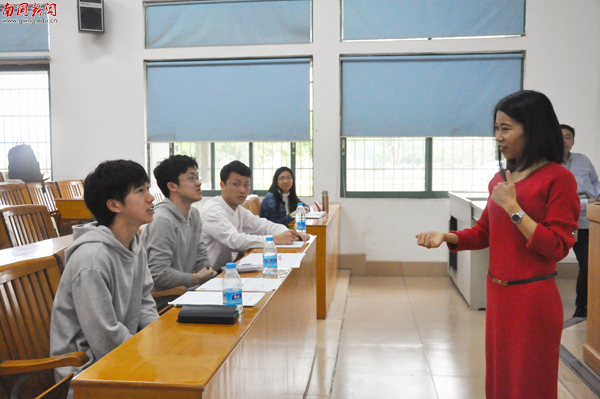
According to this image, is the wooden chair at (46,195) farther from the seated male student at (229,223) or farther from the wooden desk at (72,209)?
the seated male student at (229,223)

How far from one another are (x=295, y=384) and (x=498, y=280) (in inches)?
41.9

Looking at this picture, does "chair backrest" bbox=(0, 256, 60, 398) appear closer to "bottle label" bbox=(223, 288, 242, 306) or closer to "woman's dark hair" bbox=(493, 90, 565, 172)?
"bottle label" bbox=(223, 288, 242, 306)

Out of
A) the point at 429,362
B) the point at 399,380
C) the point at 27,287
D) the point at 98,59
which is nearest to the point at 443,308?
the point at 429,362

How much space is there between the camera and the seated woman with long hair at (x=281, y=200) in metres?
4.74

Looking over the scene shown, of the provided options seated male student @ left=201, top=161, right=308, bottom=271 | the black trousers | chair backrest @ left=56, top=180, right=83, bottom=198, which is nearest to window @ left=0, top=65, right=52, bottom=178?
chair backrest @ left=56, top=180, right=83, bottom=198

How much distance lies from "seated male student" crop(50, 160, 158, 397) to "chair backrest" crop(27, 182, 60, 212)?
3679 millimetres

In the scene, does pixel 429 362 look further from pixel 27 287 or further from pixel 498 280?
pixel 27 287

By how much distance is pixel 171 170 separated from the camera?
2518mm

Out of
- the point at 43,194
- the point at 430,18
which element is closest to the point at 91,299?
the point at 43,194

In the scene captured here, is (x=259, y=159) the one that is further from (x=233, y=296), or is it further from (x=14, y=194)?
(x=233, y=296)

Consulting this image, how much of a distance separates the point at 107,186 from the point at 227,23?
14.5 ft

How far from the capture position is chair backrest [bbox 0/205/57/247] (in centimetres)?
296

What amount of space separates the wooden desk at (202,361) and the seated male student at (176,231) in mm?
739

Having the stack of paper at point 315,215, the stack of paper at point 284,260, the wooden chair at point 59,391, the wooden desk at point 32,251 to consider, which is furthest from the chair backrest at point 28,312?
the stack of paper at point 315,215
